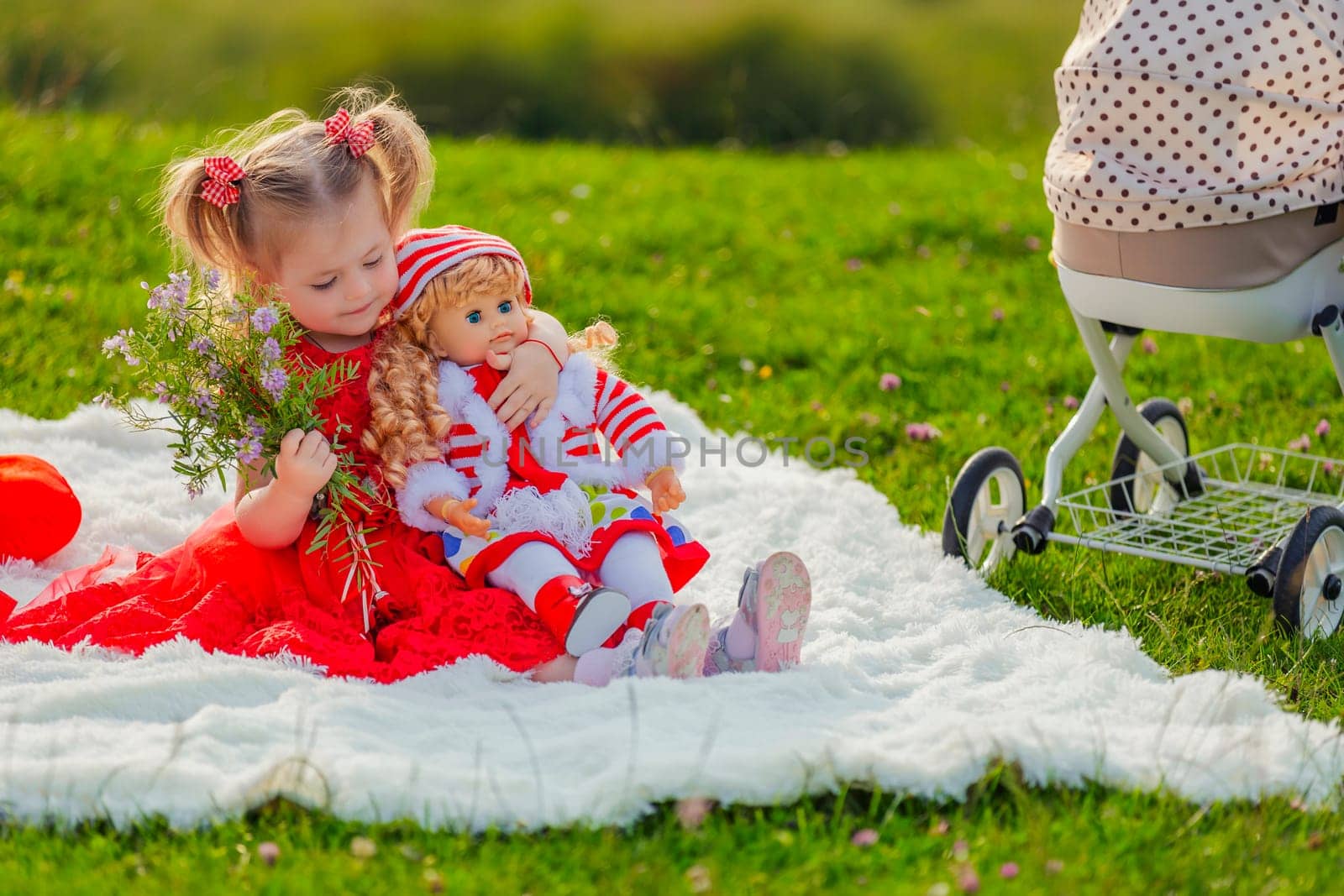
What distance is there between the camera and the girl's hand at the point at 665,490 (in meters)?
3.03

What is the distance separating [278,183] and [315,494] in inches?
24.5

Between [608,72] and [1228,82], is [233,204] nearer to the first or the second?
[1228,82]

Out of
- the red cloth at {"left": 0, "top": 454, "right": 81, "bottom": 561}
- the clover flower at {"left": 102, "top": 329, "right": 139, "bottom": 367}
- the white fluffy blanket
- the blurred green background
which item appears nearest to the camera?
the white fluffy blanket

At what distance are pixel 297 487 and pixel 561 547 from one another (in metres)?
0.53

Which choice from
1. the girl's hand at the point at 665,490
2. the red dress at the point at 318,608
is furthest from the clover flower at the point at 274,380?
the girl's hand at the point at 665,490

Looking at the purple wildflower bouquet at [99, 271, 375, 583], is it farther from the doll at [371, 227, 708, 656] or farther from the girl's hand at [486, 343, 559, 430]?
the girl's hand at [486, 343, 559, 430]

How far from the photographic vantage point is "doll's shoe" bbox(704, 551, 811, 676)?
2729 millimetres

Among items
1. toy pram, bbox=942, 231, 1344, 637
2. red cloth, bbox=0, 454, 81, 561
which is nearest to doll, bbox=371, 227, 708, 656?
toy pram, bbox=942, 231, 1344, 637

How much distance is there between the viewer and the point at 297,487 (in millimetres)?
2828

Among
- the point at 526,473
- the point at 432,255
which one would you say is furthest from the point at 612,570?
the point at 432,255

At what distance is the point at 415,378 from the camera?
295 cm

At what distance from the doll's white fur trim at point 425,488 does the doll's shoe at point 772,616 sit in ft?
2.00

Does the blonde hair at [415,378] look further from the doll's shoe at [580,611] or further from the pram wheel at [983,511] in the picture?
the pram wheel at [983,511]

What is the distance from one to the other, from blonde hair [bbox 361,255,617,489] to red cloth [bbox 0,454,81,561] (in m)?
0.96
